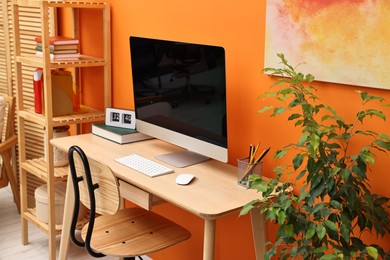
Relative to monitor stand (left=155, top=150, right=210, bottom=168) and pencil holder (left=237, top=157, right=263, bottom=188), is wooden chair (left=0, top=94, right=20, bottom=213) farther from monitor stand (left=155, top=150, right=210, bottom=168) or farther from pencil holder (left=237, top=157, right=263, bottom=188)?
pencil holder (left=237, top=157, right=263, bottom=188)

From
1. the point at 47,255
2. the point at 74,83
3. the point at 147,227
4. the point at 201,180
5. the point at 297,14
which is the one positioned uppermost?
the point at 297,14

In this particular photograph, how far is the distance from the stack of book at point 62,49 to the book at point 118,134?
0.45 m

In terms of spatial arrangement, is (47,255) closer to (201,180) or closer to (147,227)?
(147,227)

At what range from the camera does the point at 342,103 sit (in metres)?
1.98

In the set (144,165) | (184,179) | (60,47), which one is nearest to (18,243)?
(60,47)

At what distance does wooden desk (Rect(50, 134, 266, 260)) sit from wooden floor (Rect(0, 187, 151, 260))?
1.72 ft

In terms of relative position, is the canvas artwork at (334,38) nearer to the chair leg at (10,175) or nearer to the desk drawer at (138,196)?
the desk drawer at (138,196)

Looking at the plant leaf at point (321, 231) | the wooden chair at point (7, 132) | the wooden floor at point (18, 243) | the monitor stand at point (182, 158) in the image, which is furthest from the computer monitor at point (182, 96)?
the wooden chair at point (7, 132)

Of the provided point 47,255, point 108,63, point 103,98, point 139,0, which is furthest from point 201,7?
point 47,255

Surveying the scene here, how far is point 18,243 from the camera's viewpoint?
11.0ft

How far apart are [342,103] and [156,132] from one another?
3.17 feet

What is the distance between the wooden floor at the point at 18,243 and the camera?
3.20 m

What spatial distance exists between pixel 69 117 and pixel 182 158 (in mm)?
865

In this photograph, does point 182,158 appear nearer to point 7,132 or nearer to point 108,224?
point 108,224
